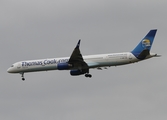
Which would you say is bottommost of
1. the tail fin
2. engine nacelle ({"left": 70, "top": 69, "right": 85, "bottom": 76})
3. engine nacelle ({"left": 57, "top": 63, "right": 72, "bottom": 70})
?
engine nacelle ({"left": 70, "top": 69, "right": 85, "bottom": 76})

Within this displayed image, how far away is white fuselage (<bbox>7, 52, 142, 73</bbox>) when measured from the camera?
88688 mm

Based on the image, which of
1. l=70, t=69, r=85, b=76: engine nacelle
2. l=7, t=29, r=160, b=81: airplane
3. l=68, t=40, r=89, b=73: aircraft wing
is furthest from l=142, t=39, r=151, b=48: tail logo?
l=70, t=69, r=85, b=76: engine nacelle

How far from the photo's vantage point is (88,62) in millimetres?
91500

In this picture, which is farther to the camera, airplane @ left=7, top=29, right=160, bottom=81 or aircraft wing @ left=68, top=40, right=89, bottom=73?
aircraft wing @ left=68, top=40, right=89, bottom=73

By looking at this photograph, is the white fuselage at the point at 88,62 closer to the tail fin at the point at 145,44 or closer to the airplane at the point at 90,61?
the airplane at the point at 90,61

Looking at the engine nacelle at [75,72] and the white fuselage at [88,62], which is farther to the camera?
the engine nacelle at [75,72]

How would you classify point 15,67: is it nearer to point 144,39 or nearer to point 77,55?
point 77,55

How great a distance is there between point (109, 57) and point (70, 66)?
19.7ft

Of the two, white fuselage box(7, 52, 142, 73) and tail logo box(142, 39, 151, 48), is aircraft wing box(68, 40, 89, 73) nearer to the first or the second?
white fuselage box(7, 52, 142, 73)

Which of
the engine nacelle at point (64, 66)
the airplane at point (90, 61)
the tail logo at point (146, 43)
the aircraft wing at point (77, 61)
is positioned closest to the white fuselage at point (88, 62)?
the airplane at point (90, 61)

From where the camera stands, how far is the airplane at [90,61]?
88.5m

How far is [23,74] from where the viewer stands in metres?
96.5

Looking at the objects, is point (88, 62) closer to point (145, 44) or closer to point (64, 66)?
point (64, 66)

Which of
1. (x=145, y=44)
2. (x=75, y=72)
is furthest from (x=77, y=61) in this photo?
(x=145, y=44)
